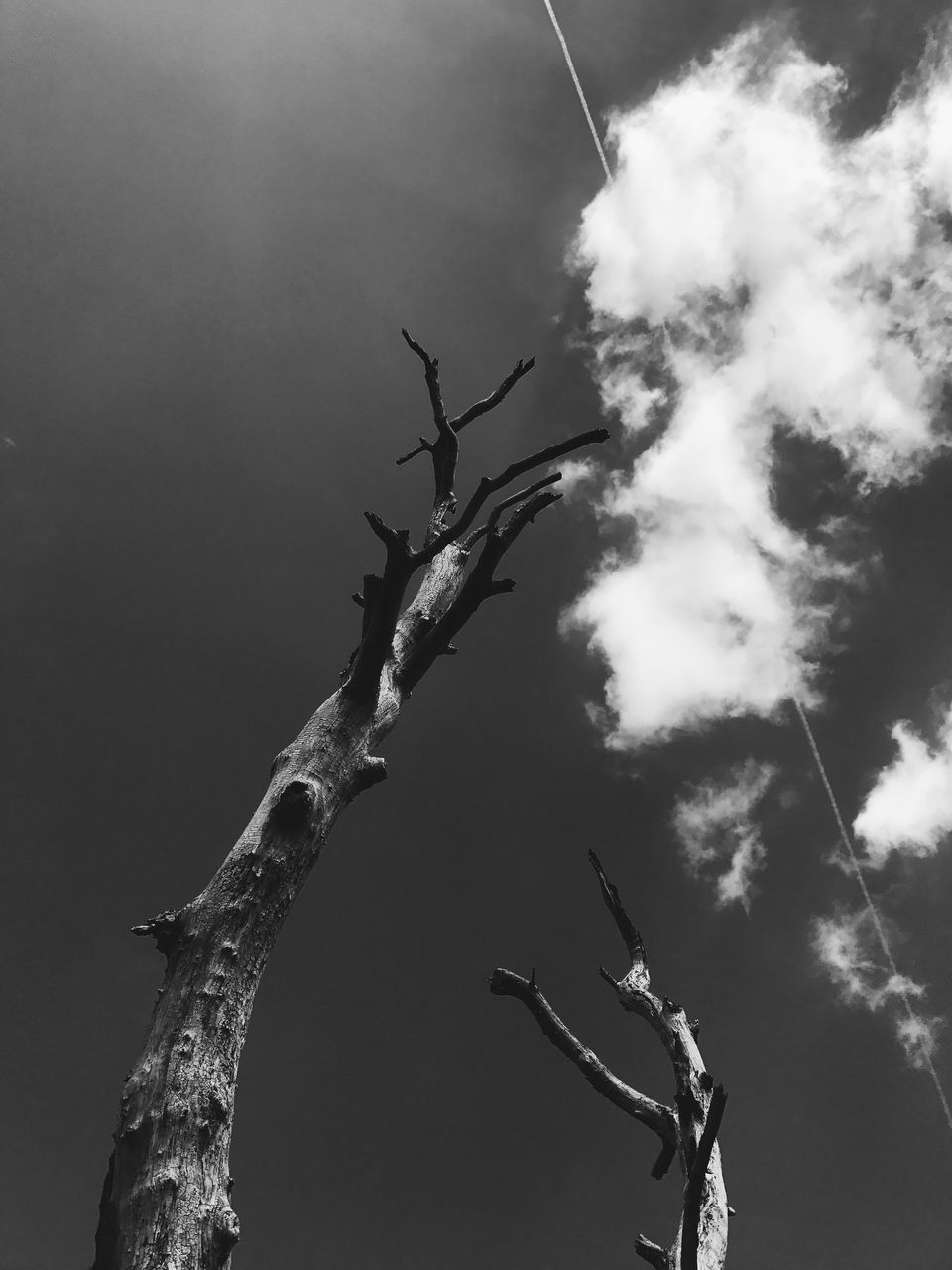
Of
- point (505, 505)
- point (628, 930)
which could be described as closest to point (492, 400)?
point (505, 505)

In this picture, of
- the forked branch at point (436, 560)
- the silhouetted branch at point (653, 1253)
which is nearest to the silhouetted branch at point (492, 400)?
the forked branch at point (436, 560)

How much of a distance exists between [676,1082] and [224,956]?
3839 mm

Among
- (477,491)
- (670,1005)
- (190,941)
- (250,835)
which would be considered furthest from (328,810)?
(670,1005)

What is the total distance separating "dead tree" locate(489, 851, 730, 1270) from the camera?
13.0 ft

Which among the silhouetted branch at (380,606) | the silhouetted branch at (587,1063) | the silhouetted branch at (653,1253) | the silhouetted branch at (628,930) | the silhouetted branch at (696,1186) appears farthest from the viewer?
the silhouetted branch at (628,930)

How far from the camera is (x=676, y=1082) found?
522 cm

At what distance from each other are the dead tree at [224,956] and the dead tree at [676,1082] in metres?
1.76

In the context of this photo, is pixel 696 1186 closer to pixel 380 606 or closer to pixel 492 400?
pixel 380 606

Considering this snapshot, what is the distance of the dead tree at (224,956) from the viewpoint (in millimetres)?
2254

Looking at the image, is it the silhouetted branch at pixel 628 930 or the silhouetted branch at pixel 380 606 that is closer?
the silhouetted branch at pixel 380 606

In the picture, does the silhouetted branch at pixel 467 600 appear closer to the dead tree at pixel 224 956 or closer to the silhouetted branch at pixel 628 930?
the dead tree at pixel 224 956

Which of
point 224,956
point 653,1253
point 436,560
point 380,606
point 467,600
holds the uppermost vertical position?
point 436,560

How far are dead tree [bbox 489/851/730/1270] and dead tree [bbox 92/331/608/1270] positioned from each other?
176cm

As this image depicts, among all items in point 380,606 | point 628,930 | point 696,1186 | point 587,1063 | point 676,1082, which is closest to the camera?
point 696,1186
